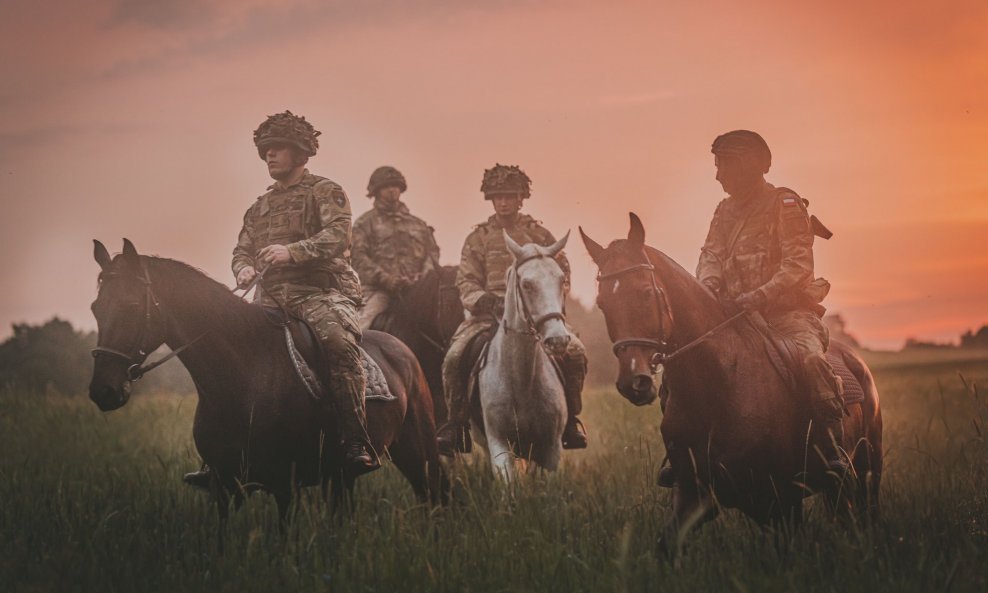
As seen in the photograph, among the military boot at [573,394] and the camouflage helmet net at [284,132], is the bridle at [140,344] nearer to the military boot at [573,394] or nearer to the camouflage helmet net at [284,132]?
the camouflage helmet net at [284,132]

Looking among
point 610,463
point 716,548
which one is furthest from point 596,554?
point 610,463

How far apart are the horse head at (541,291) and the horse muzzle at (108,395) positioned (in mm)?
3170

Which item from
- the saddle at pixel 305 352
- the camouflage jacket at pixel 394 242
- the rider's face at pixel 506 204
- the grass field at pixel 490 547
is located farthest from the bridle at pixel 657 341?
the camouflage jacket at pixel 394 242

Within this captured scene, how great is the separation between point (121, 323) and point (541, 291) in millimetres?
3259

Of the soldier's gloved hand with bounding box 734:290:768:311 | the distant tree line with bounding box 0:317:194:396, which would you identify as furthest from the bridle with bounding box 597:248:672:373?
the distant tree line with bounding box 0:317:194:396

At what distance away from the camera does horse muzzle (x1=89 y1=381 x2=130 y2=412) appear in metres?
6.50

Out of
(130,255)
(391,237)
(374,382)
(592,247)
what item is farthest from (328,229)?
(391,237)

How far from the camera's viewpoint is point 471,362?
10.2 metres

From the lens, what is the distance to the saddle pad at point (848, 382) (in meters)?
6.88

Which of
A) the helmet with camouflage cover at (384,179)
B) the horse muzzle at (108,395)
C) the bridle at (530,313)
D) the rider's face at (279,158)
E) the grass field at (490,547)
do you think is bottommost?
the grass field at (490,547)

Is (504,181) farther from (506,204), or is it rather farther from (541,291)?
(541,291)

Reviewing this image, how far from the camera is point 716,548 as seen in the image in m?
6.04

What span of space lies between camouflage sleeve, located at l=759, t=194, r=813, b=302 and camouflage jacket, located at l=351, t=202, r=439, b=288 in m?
6.51

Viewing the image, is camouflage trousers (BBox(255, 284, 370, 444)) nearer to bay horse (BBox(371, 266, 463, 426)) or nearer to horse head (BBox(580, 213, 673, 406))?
horse head (BBox(580, 213, 673, 406))
